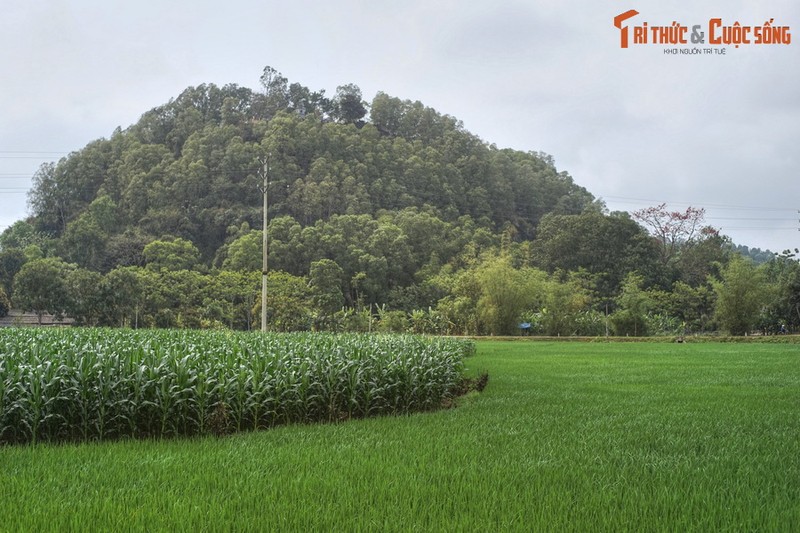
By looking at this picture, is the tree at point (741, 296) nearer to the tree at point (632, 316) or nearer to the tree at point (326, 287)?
the tree at point (632, 316)

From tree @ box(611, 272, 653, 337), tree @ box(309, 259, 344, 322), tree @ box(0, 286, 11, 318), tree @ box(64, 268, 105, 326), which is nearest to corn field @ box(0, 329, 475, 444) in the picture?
tree @ box(611, 272, 653, 337)

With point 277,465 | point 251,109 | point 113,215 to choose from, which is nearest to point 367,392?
point 277,465

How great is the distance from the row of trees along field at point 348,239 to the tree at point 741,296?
0.09 metres

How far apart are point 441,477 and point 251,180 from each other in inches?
2325

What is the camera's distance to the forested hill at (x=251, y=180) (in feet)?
196

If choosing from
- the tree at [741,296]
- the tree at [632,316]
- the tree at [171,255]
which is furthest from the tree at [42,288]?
the tree at [741,296]

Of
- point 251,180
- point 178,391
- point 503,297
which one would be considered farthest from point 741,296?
point 251,180

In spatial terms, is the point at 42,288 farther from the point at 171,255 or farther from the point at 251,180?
the point at 251,180

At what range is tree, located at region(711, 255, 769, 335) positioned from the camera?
116ft

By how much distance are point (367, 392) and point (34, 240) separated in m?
62.4

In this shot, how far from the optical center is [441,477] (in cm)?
496

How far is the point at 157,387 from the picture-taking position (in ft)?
22.5

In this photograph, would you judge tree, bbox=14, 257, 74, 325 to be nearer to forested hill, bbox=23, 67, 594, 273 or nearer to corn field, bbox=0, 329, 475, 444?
forested hill, bbox=23, 67, 594, 273

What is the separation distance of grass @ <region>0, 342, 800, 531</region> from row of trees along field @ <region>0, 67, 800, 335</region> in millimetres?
24239
